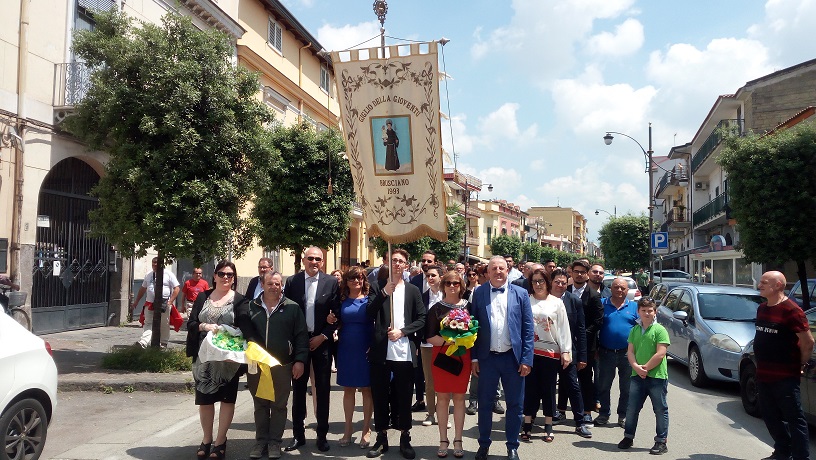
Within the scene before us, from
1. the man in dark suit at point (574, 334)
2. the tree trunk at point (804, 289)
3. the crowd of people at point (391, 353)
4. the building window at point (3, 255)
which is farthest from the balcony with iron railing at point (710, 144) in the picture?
the building window at point (3, 255)

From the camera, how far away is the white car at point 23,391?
4.88m

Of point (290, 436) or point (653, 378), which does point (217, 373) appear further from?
point (653, 378)

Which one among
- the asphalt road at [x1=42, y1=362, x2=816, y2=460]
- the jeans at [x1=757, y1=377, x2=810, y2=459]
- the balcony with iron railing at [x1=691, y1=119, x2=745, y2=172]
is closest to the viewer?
the jeans at [x1=757, y1=377, x2=810, y2=459]

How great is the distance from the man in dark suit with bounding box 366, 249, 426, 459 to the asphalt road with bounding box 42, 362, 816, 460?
315mm

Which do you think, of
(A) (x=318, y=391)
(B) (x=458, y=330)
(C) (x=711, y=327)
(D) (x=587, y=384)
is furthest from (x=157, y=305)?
(C) (x=711, y=327)

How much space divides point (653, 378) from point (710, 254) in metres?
22.8

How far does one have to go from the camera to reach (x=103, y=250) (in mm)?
15781

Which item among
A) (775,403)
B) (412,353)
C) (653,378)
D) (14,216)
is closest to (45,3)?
(14,216)

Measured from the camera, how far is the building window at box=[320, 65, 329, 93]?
102 ft

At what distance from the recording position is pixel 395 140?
21.8 ft

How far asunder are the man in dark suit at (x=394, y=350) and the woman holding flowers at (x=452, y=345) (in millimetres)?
240

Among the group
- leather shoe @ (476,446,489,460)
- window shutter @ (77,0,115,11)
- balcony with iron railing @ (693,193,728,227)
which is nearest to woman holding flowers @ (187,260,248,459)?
leather shoe @ (476,446,489,460)

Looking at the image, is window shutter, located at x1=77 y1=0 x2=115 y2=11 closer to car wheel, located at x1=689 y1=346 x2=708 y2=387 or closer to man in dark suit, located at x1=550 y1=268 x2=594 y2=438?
man in dark suit, located at x1=550 y1=268 x2=594 y2=438

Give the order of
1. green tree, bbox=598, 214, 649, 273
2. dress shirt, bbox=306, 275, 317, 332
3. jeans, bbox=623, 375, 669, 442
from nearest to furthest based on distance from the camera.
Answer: jeans, bbox=623, 375, 669, 442 < dress shirt, bbox=306, 275, 317, 332 < green tree, bbox=598, 214, 649, 273
